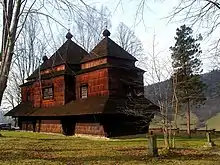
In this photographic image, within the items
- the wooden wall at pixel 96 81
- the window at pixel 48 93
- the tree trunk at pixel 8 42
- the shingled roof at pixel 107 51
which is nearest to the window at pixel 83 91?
the wooden wall at pixel 96 81

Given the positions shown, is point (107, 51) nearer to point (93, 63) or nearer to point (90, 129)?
point (93, 63)

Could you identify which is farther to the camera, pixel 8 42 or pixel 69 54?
pixel 69 54

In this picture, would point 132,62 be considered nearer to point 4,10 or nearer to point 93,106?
point 93,106

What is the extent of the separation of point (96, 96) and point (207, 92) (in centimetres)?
1676

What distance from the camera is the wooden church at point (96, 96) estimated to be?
26.4 m

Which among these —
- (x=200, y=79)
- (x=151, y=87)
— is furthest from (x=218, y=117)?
(x=151, y=87)

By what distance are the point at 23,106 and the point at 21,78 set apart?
792cm

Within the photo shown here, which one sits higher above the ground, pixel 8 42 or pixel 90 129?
pixel 8 42

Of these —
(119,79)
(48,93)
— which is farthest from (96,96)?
(48,93)

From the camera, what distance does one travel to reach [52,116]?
31.2 m

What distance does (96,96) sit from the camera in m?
28.0

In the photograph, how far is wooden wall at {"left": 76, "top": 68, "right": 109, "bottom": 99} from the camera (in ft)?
89.7

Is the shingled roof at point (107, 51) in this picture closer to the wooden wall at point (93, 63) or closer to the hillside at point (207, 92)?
the wooden wall at point (93, 63)

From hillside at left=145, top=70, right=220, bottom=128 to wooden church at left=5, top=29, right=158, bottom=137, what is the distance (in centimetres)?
531
